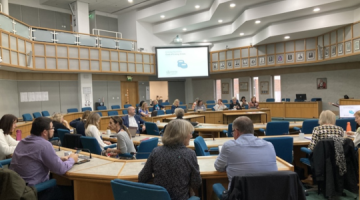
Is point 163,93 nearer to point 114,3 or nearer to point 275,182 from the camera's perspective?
point 114,3

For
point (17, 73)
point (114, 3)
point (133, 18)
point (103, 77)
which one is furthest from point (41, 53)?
point (133, 18)

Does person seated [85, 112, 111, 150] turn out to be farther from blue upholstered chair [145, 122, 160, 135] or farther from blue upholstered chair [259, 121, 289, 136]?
blue upholstered chair [259, 121, 289, 136]

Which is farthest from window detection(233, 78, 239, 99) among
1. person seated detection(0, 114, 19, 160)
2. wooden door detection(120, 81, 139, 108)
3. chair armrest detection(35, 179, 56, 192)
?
chair armrest detection(35, 179, 56, 192)

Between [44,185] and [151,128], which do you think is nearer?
[44,185]

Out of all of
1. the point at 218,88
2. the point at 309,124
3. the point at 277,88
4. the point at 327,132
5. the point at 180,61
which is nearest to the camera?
the point at 327,132

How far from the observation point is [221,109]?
1105 centimetres

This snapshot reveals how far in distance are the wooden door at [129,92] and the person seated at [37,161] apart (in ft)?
44.0

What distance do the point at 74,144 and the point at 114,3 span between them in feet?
40.3

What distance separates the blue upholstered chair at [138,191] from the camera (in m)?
1.81

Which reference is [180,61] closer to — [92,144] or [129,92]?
[129,92]

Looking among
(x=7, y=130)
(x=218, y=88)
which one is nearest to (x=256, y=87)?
(x=218, y=88)

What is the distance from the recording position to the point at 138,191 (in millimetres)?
1851

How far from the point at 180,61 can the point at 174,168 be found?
13.1m

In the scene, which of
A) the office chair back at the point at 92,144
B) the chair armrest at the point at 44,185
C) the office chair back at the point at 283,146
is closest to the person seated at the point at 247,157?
the office chair back at the point at 283,146
